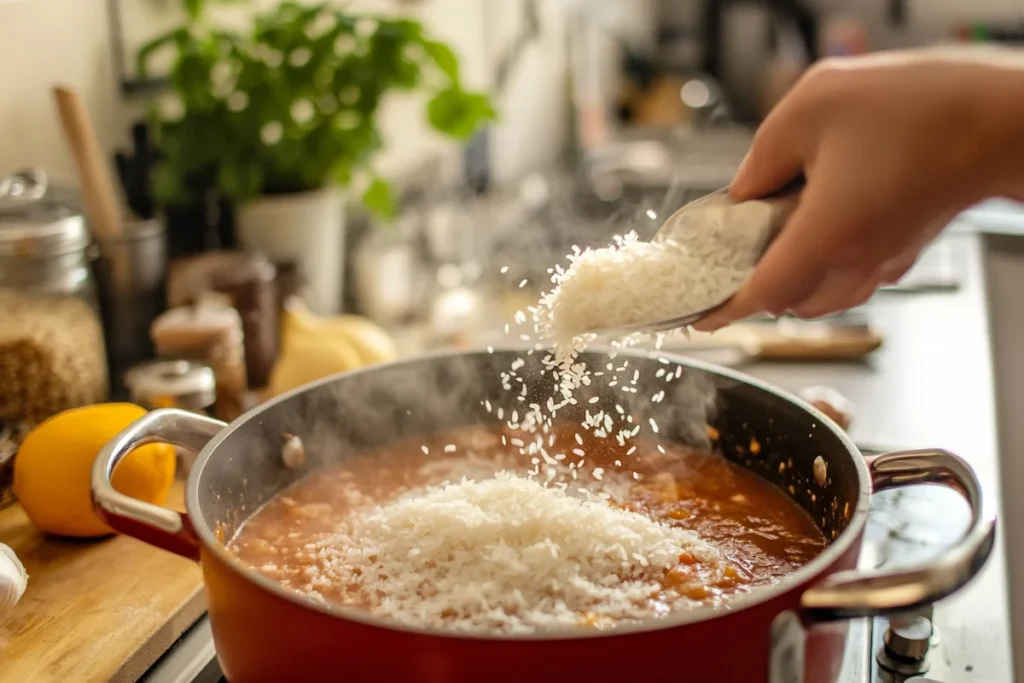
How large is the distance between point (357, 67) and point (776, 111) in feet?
2.80

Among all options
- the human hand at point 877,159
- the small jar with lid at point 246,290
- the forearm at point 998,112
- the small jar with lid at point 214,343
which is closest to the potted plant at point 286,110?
the small jar with lid at point 246,290

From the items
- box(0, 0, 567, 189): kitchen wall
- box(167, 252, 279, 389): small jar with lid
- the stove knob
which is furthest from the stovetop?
box(0, 0, 567, 189): kitchen wall

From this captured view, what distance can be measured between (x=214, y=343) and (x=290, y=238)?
0.40 metres

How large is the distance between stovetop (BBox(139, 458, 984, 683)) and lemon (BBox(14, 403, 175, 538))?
0.56 feet

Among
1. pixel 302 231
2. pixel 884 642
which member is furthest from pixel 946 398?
pixel 302 231

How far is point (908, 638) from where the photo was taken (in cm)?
91

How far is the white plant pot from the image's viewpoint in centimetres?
165

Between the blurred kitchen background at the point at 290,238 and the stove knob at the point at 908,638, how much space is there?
46 millimetres

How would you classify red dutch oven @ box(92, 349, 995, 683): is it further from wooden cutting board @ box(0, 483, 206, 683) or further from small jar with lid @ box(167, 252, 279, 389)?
small jar with lid @ box(167, 252, 279, 389)

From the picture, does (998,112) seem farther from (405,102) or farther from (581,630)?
(405,102)

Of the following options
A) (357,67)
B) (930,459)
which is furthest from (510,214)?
(930,459)

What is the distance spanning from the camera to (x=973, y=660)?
93 cm

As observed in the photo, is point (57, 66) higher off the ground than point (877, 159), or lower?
higher

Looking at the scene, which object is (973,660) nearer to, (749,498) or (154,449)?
(749,498)
